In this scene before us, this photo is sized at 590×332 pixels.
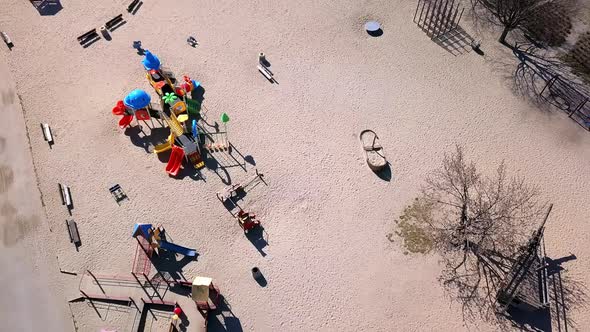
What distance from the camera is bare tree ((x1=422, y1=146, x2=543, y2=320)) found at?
20.8 metres

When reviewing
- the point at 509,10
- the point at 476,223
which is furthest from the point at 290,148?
the point at 509,10

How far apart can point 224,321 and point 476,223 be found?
12.6 meters

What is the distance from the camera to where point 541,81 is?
28.3 meters

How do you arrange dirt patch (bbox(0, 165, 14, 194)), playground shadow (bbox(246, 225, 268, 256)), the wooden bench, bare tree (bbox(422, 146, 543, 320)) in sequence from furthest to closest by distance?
the wooden bench → dirt patch (bbox(0, 165, 14, 194)) → playground shadow (bbox(246, 225, 268, 256)) → bare tree (bbox(422, 146, 543, 320))

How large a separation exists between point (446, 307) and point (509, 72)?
16.1 m

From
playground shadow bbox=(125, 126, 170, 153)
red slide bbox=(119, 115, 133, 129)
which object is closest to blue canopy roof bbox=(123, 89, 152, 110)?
red slide bbox=(119, 115, 133, 129)

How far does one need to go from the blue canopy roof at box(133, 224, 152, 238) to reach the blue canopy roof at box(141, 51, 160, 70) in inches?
402

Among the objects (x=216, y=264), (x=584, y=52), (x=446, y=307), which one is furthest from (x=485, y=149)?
(x=216, y=264)

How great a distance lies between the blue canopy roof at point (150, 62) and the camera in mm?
26156

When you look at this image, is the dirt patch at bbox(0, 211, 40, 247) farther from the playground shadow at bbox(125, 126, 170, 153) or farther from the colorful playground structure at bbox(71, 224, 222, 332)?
the playground shadow at bbox(125, 126, 170, 153)

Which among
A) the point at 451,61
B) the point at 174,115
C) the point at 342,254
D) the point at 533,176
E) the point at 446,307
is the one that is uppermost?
the point at 174,115

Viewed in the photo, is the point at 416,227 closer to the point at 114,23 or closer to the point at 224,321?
the point at 224,321

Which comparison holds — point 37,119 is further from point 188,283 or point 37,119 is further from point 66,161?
point 188,283

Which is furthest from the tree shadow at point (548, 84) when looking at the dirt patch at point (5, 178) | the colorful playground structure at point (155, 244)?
the dirt patch at point (5, 178)
